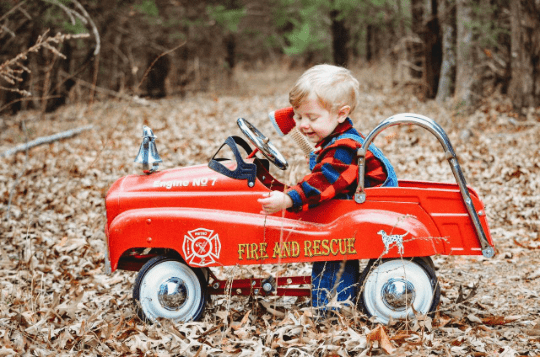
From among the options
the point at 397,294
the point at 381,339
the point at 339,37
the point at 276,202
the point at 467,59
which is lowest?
the point at 381,339

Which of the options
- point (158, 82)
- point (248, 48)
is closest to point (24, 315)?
point (158, 82)

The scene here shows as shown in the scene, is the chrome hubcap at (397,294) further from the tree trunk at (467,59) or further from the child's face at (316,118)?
the tree trunk at (467,59)

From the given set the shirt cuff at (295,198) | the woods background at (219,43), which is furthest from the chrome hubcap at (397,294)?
the woods background at (219,43)

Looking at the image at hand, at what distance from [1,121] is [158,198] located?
325 inches

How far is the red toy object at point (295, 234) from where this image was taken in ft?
10.2

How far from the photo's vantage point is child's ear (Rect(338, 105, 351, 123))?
3.13m

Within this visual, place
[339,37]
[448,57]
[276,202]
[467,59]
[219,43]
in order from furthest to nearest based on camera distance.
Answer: [339,37]
[219,43]
[448,57]
[467,59]
[276,202]

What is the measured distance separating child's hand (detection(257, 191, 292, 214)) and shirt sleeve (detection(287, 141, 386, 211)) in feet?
0.11

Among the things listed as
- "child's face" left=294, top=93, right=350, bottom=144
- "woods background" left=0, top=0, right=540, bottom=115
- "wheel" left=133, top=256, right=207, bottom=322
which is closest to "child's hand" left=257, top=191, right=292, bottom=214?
"child's face" left=294, top=93, right=350, bottom=144

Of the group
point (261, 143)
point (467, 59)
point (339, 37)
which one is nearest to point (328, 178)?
point (261, 143)

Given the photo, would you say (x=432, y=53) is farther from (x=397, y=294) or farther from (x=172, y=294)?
(x=172, y=294)

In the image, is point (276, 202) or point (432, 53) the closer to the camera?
point (276, 202)

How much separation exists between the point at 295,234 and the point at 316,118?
68 centimetres

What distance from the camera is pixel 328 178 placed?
9.98 feet
